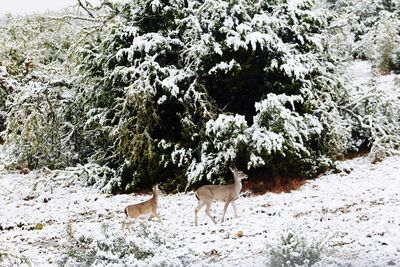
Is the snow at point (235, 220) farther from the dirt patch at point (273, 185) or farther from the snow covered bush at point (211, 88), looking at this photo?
the snow covered bush at point (211, 88)

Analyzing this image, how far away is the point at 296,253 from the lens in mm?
5906

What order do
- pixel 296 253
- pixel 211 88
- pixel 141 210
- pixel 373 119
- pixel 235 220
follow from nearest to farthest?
pixel 296 253 → pixel 141 210 → pixel 235 220 → pixel 211 88 → pixel 373 119

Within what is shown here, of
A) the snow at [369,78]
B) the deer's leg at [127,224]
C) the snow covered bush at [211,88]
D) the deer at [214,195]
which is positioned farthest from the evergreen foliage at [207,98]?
the deer's leg at [127,224]

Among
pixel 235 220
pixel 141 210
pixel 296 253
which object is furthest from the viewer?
pixel 235 220

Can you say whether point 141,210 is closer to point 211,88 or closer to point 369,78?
point 211,88

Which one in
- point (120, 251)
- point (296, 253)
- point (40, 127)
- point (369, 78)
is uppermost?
point (369, 78)

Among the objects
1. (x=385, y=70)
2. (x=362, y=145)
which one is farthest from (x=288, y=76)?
(x=385, y=70)

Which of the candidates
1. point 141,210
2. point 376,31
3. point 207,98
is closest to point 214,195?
point 141,210

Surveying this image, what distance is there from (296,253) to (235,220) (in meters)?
3.64

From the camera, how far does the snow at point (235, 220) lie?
6875 mm

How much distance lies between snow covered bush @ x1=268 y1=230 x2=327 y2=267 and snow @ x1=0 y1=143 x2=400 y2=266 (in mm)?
171

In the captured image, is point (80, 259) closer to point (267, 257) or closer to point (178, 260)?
point (178, 260)

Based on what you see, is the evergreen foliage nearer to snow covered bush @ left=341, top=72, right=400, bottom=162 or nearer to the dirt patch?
snow covered bush @ left=341, top=72, right=400, bottom=162

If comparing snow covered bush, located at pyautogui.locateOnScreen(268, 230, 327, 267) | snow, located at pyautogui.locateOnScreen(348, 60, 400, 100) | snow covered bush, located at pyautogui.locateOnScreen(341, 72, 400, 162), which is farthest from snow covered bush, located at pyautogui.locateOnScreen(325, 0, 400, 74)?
snow covered bush, located at pyautogui.locateOnScreen(268, 230, 327, 267)
